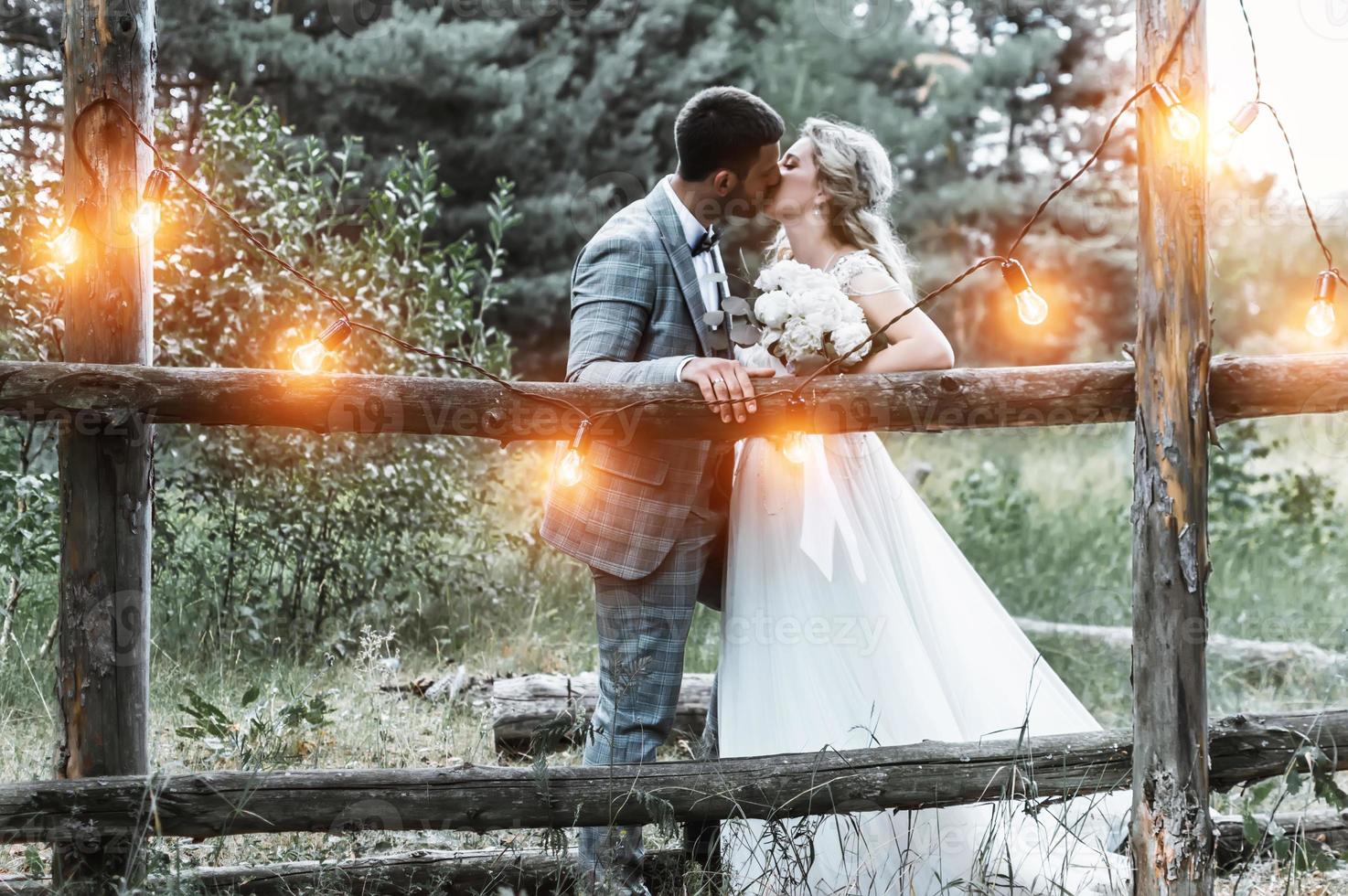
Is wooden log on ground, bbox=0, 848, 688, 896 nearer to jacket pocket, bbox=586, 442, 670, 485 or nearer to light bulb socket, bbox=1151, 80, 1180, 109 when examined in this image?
jacket pocket, bbox=586, 442, 670, 485

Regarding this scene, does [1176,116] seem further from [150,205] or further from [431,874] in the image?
[431,874]

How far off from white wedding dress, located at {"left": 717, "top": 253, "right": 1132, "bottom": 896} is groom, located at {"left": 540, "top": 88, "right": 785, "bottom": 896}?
0.20 m

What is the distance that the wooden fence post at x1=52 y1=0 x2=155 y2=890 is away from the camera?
2789 mm

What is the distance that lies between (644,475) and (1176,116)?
1572 mm

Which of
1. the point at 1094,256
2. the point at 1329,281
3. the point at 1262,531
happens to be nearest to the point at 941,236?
the point at 1094,256

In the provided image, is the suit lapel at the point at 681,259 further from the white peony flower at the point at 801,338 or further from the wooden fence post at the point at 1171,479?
the wooden fence post at the point at 1171,479

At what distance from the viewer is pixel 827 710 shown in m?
3.21

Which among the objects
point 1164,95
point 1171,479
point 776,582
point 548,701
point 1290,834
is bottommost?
point 1290,834

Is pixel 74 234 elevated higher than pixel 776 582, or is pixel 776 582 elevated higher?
pixel 74 234

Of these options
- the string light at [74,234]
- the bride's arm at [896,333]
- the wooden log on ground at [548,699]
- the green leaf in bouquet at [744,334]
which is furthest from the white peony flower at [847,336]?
the string light at [74,234]

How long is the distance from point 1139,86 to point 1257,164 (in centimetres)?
1603

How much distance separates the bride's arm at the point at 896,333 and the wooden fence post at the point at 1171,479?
1.93 feet

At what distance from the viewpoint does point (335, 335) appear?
2.73 meters

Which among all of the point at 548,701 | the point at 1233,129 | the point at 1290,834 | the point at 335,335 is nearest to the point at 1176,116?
the point at 1233,129
